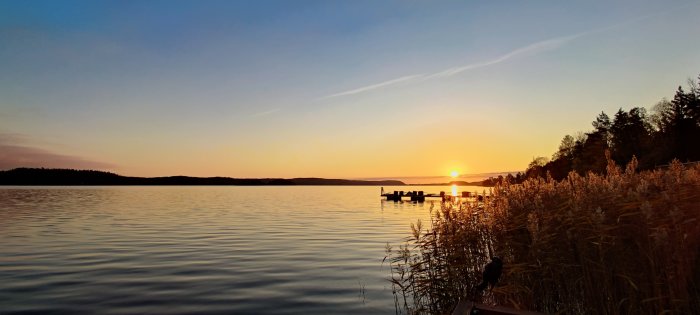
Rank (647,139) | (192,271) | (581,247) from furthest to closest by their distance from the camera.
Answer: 1. (647,139)
2. (192,271)
3. (581,247)

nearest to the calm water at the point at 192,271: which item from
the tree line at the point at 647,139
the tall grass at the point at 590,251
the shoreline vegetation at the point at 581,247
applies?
the shoreline vegetation at the point at 581,247

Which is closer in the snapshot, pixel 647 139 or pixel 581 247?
pixel 581 247

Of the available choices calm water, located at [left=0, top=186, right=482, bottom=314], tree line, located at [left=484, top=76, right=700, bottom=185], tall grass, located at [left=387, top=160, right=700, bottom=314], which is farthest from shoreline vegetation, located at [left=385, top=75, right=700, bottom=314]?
tree line, located at [left=484, top=76, right=700, bottom=185]

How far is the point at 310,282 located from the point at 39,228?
92.0 ft

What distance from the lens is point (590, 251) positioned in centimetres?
827

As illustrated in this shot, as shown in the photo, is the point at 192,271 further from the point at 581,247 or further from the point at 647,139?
the point at 647,139

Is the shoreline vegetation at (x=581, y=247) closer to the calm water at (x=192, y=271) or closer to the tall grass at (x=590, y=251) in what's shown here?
the tall grass at (x=590, y=251)

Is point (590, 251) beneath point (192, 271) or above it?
above

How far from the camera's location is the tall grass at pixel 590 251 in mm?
7336

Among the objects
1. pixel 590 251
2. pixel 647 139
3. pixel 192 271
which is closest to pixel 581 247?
pixel 590 251

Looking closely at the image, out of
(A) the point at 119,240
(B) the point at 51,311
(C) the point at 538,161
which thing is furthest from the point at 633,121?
(B) the point at 51,311

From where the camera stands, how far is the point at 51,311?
1263 cm

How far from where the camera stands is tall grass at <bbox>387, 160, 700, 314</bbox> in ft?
24.1

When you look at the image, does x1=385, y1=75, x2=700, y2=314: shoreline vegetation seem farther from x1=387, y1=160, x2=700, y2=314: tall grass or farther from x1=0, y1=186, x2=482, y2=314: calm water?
x1=0, y1=186, x2=482, y2=314: calm water
